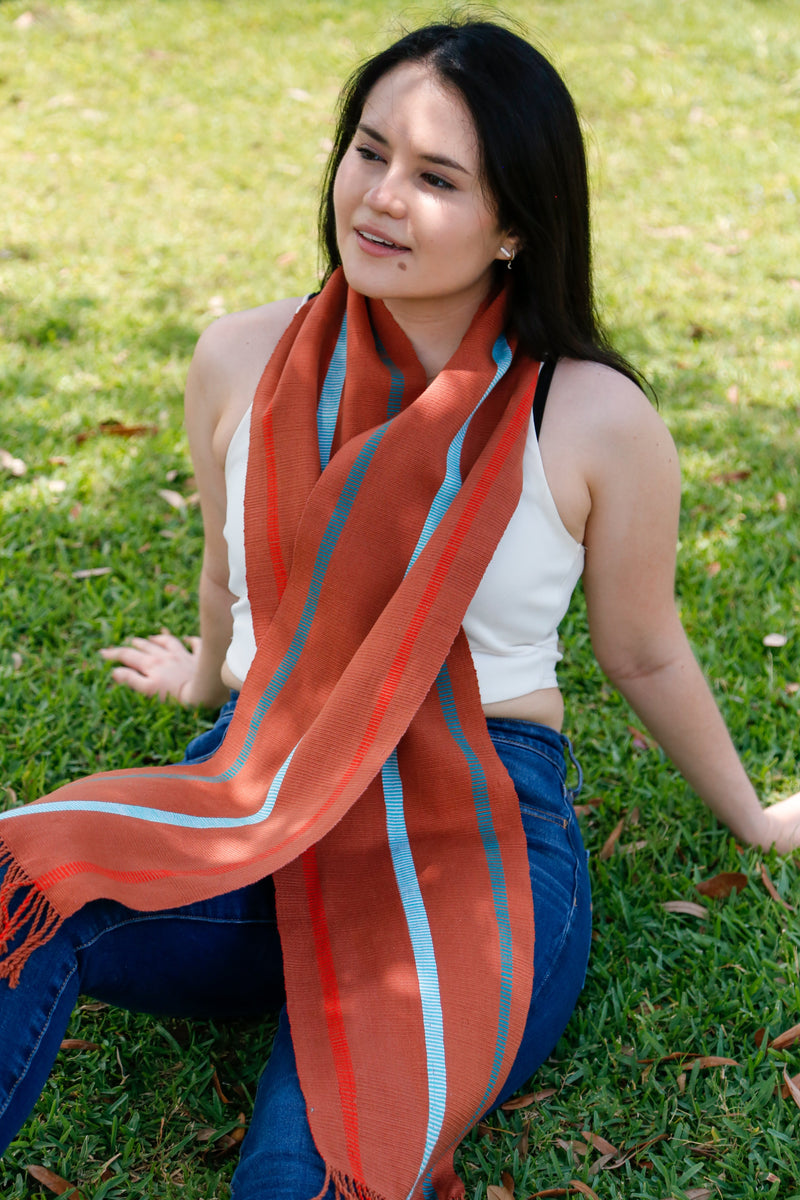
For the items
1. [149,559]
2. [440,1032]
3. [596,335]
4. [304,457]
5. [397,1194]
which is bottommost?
[149,559]

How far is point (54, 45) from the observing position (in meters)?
8.28

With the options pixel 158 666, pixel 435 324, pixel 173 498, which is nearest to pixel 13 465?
pixel 173 498

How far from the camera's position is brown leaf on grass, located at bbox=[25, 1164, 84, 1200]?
1.96 meters

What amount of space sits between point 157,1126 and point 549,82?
2043 millimetres

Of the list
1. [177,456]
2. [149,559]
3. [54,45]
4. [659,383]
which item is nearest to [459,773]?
[149,559]

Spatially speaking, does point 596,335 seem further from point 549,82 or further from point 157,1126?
point 157,1126

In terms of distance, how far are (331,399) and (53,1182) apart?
1515mm

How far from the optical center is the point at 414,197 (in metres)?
2.10

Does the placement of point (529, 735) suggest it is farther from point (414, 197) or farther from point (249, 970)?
point (414, 197)

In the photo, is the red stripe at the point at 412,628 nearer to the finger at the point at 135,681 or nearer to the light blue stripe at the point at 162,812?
the light blue stripe at the point at 162,812

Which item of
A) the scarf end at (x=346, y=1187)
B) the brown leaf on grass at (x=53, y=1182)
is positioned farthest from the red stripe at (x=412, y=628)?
the brown leaf on grass at (x=53, y=1182)

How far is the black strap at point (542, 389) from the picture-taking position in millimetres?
2197

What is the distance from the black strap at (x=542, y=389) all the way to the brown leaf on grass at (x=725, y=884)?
1.12m

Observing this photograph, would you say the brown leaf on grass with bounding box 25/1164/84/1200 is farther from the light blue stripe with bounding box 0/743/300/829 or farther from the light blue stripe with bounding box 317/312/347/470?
the light blue stripe with bounding box 317/312/347/470
